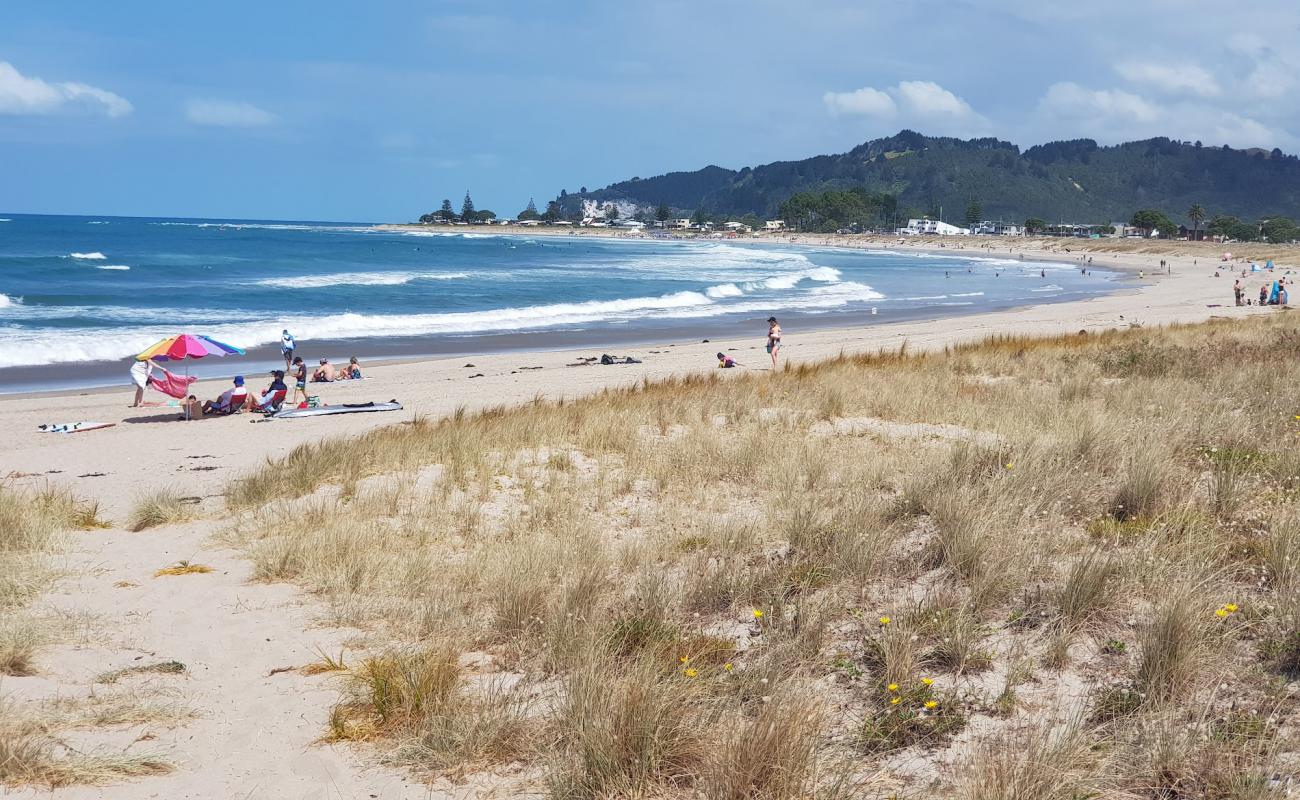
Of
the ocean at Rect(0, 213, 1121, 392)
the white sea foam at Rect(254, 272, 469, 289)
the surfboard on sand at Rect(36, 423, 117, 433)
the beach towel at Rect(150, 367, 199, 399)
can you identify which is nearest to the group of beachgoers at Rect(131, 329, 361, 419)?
the beach towel at Rect(150, 367, 199, 399)

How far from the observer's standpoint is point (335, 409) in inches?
584

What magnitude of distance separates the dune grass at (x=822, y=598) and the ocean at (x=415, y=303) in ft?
54.7

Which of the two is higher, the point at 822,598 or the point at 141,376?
the point at 141,376

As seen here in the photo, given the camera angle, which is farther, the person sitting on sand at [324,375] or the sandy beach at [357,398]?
the person sitting on sand at [324,375]

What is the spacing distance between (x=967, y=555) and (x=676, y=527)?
2.04 metres

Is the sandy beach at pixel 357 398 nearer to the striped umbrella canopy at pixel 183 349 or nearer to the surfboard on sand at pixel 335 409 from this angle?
the surfboard on sand at pixel 335 409

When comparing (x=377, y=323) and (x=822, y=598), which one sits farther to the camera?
(x=377, y=323)

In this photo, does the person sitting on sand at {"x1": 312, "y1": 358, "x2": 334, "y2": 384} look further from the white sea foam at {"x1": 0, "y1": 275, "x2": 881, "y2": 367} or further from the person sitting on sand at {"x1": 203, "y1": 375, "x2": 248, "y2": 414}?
the white sea foam at {"x1": 0, "y1": 275, "x2": 881, "y2": 367}

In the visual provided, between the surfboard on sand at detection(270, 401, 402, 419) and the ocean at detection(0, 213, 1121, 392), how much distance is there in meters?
8.06

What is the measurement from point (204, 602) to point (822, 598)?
145 inches

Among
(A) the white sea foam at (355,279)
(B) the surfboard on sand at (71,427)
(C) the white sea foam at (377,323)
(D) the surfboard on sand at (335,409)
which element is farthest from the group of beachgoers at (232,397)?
(A) the white sea foam at (355,279)

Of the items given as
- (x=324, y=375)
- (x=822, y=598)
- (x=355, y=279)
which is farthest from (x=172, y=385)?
(x=355, y=279)

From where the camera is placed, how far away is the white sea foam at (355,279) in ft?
163

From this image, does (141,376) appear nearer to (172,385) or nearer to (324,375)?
(172,385)
